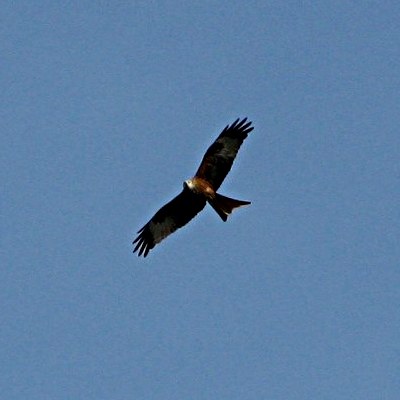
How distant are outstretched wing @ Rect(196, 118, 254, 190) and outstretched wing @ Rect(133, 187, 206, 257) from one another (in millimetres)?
495

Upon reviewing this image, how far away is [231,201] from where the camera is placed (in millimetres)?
26641

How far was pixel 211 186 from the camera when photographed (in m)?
27.4

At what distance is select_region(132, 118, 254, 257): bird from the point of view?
26.9 meters

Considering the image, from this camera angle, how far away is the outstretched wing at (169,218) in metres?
27.9

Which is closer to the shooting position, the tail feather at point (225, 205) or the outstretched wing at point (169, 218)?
the tail feather at point (225, 205)

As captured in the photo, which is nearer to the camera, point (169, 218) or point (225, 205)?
point (225, 205)

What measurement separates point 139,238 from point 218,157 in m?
3.26

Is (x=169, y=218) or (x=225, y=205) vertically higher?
(x=169, y=218)

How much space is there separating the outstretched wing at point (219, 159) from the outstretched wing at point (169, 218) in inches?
19.5

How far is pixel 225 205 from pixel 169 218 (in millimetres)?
2333

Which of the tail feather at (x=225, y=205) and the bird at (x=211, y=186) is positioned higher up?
the bird at (x=211, y=186)

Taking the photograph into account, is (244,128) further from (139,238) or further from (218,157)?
(139,238)

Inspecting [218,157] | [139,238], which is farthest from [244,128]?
[139,238]

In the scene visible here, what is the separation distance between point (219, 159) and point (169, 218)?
207cm
